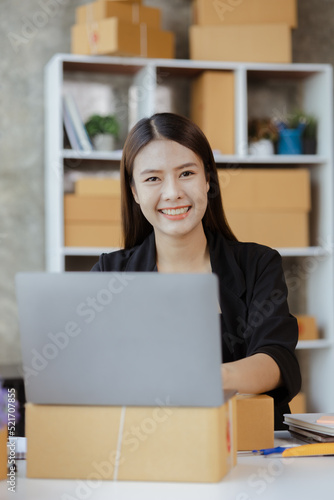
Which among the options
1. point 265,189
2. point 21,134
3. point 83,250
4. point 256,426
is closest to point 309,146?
point 265,189

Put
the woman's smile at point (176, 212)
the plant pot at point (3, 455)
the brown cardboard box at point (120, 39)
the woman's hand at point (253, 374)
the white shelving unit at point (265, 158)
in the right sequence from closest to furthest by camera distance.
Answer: the plant pot at point (3, 455) < the woman's hand at point (253, 374) < the woman's smile at point (176, 212) < the brown cardboard box at point (120, 39) < the white shelving unit at point (265, 158)

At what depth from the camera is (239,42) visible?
3871mm

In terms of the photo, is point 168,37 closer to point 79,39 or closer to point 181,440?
point 79,39

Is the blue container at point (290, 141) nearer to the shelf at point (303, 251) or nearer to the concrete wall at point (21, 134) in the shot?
the shelf at point (303, 251)

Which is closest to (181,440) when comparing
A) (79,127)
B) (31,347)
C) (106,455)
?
(106,455)

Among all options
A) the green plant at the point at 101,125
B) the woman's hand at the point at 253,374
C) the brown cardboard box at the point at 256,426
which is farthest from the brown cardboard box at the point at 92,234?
the brown cardboard box at the point at 256,426

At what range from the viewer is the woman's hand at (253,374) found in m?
1.53

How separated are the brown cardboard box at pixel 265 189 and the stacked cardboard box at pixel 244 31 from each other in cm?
58

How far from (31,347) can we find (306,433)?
0.64 m

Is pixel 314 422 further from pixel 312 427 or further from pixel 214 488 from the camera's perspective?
pixel 214 488

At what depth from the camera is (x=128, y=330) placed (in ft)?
3.85

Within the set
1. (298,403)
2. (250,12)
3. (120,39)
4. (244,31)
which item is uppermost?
(250,12)

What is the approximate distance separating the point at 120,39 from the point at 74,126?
468 mm

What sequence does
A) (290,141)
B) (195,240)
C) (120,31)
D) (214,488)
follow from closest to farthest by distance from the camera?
(214,488), (195,240), (120,31), (290,141)
